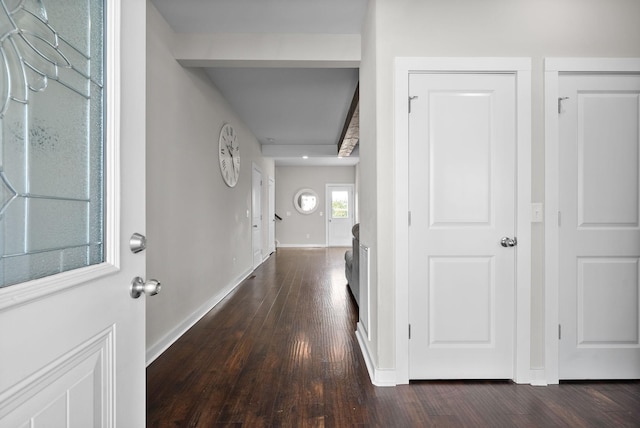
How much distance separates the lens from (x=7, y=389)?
0.55 metres

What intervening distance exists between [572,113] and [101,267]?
2.49m

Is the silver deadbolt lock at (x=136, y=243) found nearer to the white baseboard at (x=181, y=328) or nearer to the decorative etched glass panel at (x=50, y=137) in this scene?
the decorative etched glass panel at (x=50, y=137)

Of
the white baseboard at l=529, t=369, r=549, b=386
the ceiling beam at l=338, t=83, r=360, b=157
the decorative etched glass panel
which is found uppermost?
the ceiling beam at l=338, t=83, r=360, b=157

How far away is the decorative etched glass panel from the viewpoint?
0.60 metres

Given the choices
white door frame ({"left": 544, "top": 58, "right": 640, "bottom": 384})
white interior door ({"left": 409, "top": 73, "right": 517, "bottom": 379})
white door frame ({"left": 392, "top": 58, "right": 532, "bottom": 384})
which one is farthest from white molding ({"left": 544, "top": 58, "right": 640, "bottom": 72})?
white interior door ({"left": 409, "top": 73, "right": 517, "bottom": 379})

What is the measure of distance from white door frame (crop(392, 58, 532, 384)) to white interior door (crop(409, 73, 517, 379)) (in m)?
0.03

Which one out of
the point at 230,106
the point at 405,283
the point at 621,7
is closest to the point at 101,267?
the point at 405,283

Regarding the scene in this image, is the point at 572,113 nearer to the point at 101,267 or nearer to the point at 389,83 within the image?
the point at 389,83

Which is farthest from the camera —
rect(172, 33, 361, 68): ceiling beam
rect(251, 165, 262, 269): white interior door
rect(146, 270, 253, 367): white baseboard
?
rect(251, 165, 262, 269): white interior door

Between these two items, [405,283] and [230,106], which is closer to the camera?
[405,283]

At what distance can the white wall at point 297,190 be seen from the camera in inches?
396

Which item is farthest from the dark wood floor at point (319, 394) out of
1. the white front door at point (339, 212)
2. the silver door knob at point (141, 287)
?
the white front door at point (339, 212)

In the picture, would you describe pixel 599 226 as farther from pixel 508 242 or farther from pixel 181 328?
pixel 181 328

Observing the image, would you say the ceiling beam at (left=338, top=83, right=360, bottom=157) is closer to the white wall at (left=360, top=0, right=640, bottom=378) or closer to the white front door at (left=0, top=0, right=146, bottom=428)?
the white wall at (left=360, top=0, right=640, bottom=378)
